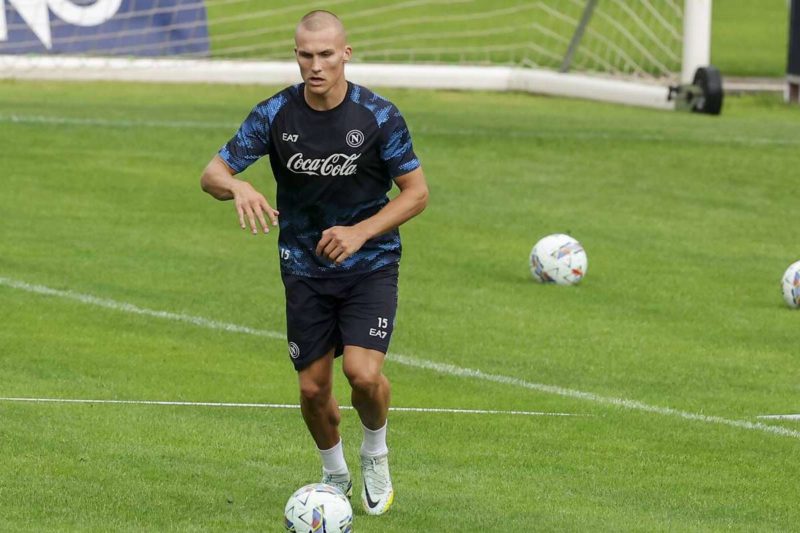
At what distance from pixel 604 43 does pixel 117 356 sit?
18.1 m

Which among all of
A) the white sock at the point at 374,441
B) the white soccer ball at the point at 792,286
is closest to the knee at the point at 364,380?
the white sock at the point at 374,441

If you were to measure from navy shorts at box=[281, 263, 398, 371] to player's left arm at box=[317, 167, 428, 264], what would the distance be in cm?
27

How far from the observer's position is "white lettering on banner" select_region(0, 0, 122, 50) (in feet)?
77.7

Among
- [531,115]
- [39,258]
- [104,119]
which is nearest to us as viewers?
[39,258]

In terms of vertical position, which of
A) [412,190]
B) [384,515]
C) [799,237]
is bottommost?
[799,237]

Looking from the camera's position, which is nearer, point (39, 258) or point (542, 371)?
point (542, 371)

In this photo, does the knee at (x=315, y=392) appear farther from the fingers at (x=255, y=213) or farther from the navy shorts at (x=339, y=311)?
the fingers at (x=255, y=213)

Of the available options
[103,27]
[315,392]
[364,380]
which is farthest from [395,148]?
[103,27]

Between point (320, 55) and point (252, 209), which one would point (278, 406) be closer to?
point (252, 209)

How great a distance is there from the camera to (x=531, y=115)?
22750mm

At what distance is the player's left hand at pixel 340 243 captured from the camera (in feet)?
24.0

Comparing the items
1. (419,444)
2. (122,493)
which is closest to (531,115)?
(419,444)

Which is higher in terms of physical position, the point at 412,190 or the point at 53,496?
the point at 412,190

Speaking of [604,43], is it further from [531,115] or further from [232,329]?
[232,329]
